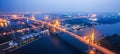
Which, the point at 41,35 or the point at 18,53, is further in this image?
the point at 41,35

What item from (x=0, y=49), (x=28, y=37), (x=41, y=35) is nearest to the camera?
(x=0, y=49)

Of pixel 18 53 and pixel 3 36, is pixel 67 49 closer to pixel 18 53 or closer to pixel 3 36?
pixel 18 53

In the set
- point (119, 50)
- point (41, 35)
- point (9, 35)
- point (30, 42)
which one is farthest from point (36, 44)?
point (119, 50)

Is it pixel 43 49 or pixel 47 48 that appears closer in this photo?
pixel 43 49

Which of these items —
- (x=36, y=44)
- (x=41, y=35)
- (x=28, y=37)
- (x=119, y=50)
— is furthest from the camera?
(x=41, y=35)

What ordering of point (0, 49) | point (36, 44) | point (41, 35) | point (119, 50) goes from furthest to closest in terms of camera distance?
point (41, 35)
point (36, 44)
point (0, 49)
point (119, 50)

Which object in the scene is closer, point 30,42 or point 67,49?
point 67,49

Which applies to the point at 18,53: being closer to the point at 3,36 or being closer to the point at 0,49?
the point at 0,49

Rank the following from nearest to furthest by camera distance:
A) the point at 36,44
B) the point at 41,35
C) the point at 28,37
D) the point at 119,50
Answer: the point at 119,50
the point at 36,44
the point at 28,37
the point at 41,35

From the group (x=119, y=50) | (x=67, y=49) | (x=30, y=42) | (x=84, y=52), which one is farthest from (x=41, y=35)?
(x=119, y=50)
